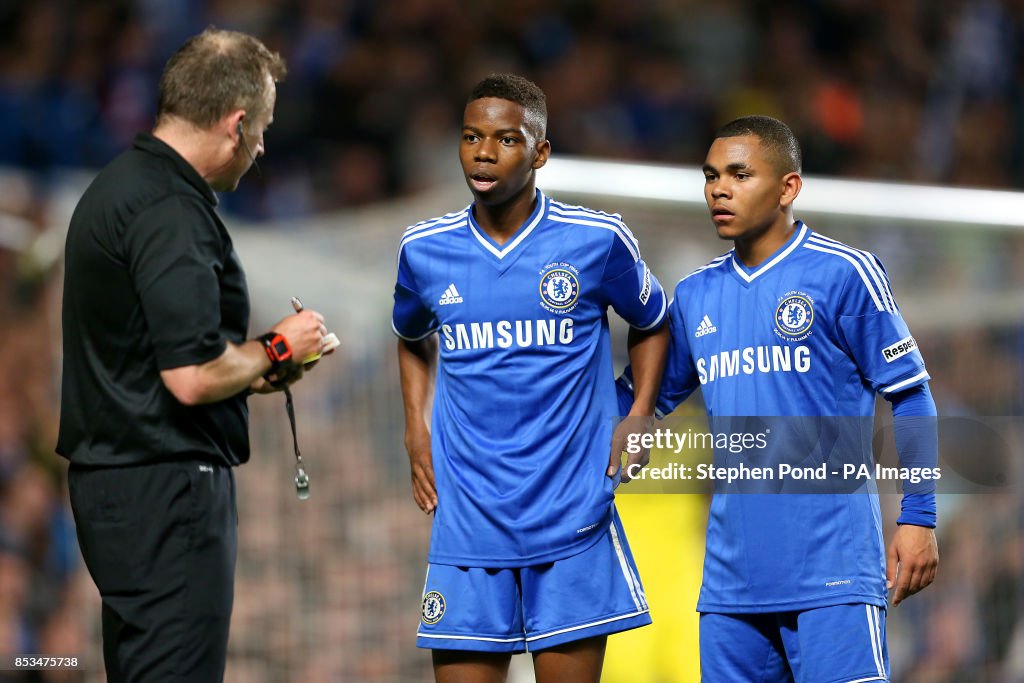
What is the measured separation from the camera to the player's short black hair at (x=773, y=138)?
3.87 metres

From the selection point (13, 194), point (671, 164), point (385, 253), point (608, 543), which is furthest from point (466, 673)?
point (671, 164)

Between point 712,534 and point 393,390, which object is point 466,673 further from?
point 393,390

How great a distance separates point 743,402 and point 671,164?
6.12 metres

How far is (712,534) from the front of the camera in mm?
3770

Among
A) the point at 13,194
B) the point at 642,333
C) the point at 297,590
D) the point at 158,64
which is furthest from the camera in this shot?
the point at 158,64

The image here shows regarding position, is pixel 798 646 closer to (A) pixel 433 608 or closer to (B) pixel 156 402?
(A) pixel 433 608

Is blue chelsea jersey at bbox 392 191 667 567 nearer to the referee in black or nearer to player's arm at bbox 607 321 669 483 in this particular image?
player's arm at bbox 607 321 669 483

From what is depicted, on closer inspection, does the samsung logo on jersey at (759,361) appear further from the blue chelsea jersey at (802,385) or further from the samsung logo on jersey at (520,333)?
the samsung logo on jersey at (520,333)

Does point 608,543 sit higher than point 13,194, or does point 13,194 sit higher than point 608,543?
point 13,194

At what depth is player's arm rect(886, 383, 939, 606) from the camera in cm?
359

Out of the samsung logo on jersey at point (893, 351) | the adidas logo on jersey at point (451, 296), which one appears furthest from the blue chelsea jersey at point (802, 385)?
the adidas logo on jersey at point (451, 296)

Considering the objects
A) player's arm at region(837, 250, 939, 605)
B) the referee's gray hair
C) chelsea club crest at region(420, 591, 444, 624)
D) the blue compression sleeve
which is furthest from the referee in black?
the blue compression sleeve

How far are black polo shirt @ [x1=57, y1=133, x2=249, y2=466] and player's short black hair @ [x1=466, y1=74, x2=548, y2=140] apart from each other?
2.56ft

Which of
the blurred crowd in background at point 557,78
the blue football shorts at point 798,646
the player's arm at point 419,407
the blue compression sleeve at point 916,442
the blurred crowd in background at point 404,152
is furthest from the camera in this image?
the blurred crowd in background at point 557,78
